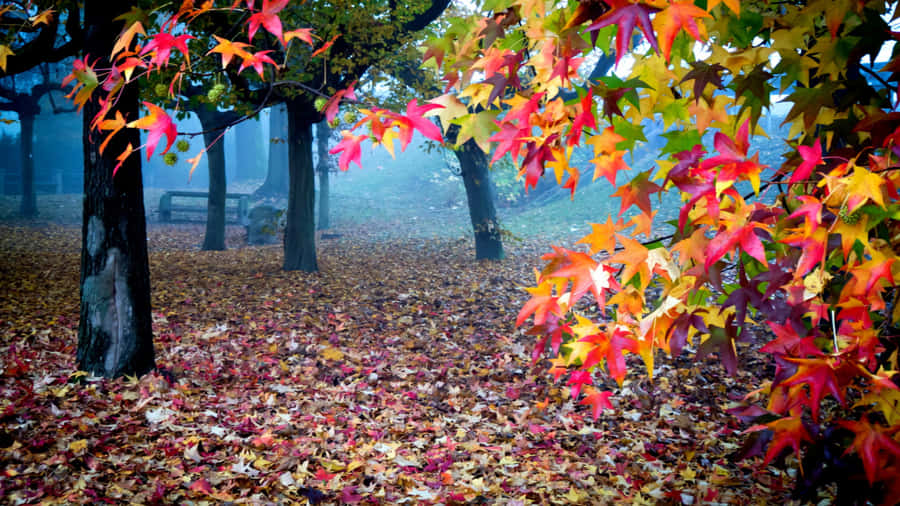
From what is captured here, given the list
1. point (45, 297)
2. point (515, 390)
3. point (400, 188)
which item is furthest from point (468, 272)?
point (400, 188)

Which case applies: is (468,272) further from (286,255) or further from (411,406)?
(411,406)

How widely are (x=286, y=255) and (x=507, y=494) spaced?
24.9 feet

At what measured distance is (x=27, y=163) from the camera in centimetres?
1711

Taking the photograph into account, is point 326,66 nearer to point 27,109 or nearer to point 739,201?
point 739,201

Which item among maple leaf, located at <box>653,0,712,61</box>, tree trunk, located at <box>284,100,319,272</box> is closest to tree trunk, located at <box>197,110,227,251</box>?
tree trunk, located at <box>284,100,319,272</box>

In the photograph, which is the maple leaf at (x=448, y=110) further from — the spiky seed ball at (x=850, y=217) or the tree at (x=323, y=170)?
the tree at (x=323, y=170)

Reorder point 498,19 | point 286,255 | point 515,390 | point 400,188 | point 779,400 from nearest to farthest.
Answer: point 779,400, point 498,19, point 515,390, point 286,255, point 400,188

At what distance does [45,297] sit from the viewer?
6.87 m

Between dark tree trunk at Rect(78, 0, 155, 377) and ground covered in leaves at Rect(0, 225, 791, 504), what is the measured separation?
261 millimetres

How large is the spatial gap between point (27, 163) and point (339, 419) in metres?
18.6

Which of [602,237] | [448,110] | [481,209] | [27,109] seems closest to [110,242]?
[448,110]

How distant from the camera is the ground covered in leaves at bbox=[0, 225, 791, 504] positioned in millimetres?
3096

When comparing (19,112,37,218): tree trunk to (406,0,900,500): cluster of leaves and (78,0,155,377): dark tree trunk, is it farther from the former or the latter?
(406,0,900,500): cluster of leaves

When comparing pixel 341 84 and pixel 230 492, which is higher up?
pixel 341 84
